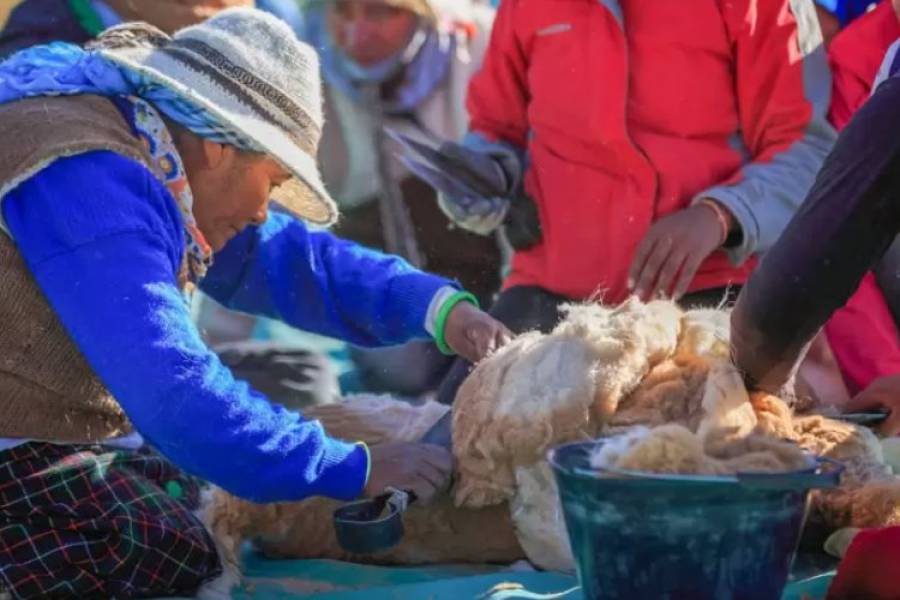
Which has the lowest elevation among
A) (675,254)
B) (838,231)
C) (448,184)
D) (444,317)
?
(448,184)

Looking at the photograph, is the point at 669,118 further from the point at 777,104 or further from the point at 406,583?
the point at 406,583

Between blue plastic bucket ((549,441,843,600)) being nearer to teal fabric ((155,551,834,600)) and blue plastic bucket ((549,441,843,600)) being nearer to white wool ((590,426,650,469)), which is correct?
white wool ((590,426,650,469))

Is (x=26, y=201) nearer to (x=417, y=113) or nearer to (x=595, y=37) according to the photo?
(x=595, y=37)

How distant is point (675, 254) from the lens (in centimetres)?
326

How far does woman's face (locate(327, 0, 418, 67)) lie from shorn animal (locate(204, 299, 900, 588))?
2.67m

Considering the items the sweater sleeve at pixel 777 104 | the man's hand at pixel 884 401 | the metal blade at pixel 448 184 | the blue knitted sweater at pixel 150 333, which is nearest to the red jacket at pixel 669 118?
the sweater sleeve at pixel 777 104

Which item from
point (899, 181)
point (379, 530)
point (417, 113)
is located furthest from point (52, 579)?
point (417, 113)

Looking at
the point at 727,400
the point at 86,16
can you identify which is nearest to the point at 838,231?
the point at 727,400

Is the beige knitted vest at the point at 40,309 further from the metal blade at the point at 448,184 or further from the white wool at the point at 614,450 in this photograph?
the metal blade at the point at 448,184

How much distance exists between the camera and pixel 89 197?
7.37 feet

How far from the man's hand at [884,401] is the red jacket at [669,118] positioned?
57 centimetres

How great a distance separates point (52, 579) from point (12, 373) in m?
0.37

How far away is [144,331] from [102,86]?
0.55 metres

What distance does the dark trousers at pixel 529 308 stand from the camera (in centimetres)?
343
